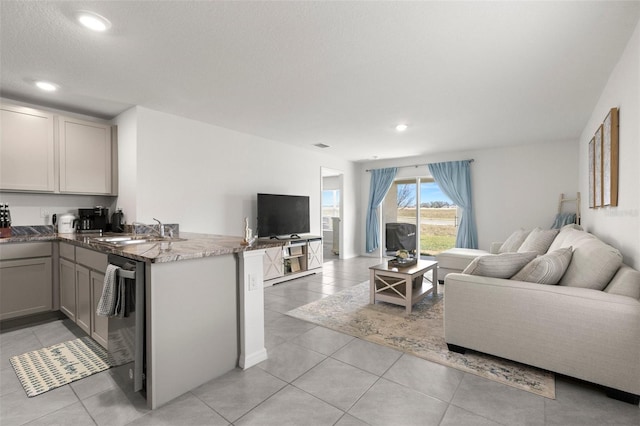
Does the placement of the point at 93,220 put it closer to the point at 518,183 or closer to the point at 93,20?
the point at 93,20

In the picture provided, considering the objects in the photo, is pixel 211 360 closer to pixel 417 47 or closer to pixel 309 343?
pixel 309 343

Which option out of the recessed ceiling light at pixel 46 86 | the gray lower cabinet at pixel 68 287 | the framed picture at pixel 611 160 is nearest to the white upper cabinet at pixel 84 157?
the recessed ceiling light at pixel 46 86

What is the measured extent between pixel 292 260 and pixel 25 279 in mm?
3326

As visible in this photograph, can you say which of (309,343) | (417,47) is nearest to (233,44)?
(417,47)

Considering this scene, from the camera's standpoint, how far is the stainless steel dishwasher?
69.2 inches

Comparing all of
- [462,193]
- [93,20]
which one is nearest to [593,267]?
[93,20]

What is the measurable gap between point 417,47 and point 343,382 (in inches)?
98.4

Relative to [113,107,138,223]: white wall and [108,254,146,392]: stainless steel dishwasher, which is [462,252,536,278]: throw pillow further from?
[113,107,138,223]: white wall

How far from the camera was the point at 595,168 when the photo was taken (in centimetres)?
330

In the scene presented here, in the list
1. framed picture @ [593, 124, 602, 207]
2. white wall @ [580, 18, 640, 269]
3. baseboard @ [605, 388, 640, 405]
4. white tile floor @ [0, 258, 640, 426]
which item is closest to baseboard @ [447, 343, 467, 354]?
white tile floor @ [0, 258, 640, 426]

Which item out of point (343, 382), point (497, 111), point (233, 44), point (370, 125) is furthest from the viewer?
point (370, 125)

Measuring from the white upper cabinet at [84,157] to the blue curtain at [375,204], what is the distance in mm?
5439

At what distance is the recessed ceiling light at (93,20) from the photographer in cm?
184

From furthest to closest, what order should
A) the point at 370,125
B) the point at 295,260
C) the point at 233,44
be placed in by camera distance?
the point at 295,260
the point at 370,125
the point at 233,44
